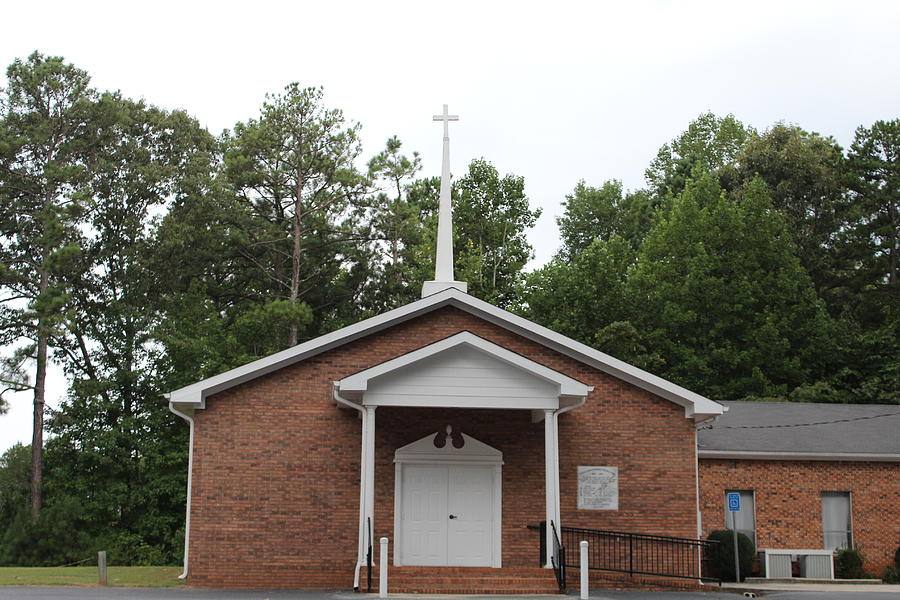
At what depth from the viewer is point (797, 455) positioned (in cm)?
2447

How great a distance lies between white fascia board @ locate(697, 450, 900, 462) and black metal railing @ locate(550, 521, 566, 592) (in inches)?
271

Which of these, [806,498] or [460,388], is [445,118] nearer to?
[460,388]

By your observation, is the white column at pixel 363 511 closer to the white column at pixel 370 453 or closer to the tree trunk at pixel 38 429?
the white column at pixel 370 453

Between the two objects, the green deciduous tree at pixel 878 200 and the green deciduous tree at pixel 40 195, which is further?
the green deciduous tree at pixel 878 200

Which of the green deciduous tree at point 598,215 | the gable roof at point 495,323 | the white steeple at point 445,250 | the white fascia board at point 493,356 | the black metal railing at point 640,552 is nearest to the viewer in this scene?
the white fascia board at point 493,356

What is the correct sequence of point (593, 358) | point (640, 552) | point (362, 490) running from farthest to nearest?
point (593, 358), point (640, 552), point (362, 490)

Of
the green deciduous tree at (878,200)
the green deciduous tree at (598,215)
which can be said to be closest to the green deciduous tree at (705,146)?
the green deciduous tree at (598,215)

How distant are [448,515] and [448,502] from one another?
0.25 metres

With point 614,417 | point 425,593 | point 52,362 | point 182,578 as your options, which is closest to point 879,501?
point 614,417

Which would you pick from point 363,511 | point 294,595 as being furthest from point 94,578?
point 363,511

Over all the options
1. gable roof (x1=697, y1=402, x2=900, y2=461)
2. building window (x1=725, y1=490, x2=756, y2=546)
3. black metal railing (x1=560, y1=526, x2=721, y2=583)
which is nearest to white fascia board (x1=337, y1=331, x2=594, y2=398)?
black metal railing (x1=560, y1=526, x2=721, y2=583)

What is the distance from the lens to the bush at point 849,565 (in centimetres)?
2406

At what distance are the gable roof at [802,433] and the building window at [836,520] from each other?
3.17 feet

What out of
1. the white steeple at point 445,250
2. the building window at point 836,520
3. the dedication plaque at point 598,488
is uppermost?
the white steeple at point 445,250
